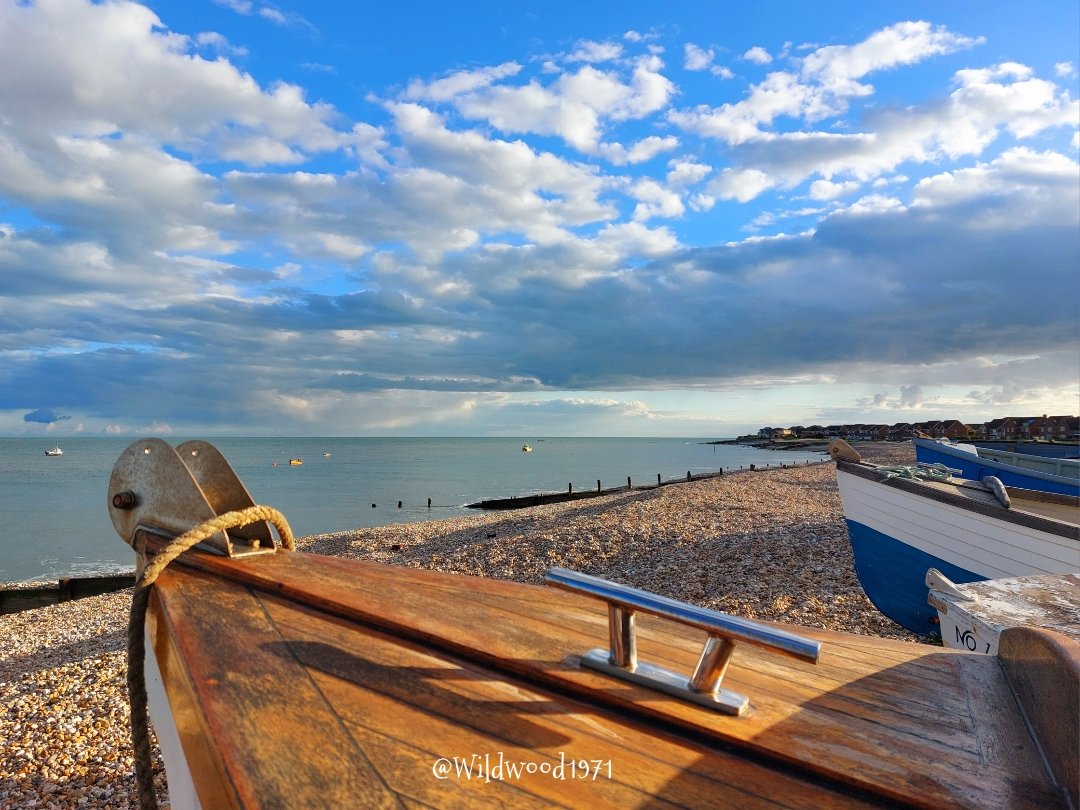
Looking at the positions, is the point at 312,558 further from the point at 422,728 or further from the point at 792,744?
the point at 792,744

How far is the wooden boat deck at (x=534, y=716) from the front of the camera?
4.47ft

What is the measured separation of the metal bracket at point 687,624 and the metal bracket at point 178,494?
1.86 meters

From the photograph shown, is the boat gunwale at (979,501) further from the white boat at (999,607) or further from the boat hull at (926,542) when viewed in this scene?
the white boat at (999,607)

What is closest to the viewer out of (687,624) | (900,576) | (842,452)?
(687,624)

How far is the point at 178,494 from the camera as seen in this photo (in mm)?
2885

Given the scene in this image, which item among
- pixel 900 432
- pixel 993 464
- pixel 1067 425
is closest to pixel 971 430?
pixel 1067 425

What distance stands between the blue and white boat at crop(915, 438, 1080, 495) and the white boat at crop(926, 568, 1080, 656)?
5878mm

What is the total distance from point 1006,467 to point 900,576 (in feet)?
14.8

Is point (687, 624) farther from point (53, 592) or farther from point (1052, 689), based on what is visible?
point (53, 592)

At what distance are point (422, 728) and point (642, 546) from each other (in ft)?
39.7

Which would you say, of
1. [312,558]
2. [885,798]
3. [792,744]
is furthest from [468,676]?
[312,558]

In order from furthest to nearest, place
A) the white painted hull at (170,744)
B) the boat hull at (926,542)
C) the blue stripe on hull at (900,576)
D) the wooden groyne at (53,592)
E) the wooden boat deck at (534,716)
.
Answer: the wooden groyne at (53,592) → the blue stripe on hull at (900,576) → the boat hull at (926,542) → the white painted hull at (170,744) → the wooden boat deck at (534,716)

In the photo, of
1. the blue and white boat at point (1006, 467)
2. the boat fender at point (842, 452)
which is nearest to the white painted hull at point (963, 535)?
the boat fender at point (842, 452)

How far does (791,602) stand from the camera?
853 centimetres
